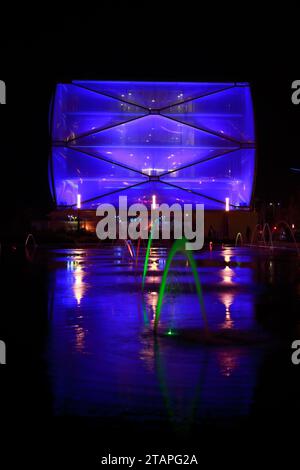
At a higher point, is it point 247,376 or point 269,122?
point 269,122

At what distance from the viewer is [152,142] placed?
6656 cm

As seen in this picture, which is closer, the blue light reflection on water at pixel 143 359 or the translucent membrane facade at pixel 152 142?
the blue light reflection on water at pixel 143 359

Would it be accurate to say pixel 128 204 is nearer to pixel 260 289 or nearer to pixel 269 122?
pixel 269 122

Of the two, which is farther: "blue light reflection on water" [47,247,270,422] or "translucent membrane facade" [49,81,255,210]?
"translucent membrane facade" [49,81,255,210]

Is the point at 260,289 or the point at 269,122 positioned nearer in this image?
the point at 260,289

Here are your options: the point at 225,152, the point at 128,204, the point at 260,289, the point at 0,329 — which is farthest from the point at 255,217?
the point at 0,329

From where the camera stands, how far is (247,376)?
21.3 feet

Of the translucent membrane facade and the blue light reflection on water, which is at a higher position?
the translucent membrane facade

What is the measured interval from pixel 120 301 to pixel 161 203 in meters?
54.9

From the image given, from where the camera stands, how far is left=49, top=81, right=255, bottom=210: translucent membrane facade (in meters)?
64.7

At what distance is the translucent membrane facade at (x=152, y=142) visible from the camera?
64688mm

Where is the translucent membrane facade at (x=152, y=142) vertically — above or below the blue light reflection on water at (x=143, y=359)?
above

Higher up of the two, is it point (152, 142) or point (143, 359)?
point (152, 142)

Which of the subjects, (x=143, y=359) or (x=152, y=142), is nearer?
(x=143, y=359)
